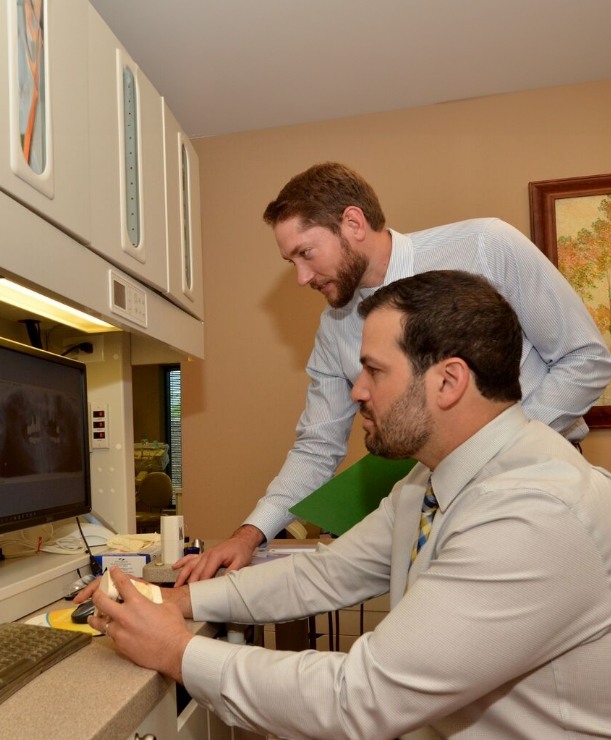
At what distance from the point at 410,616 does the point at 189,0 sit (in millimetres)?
1793

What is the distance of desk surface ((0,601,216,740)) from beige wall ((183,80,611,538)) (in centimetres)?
169

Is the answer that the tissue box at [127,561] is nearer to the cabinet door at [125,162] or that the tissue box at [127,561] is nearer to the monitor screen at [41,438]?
the monitor screen at [41,438]

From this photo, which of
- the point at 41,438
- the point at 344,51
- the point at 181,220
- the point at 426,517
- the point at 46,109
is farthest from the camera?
the point at 344,51

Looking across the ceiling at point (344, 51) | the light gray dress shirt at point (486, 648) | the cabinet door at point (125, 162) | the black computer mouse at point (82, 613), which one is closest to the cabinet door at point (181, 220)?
the cabinet door at point (125, 162)

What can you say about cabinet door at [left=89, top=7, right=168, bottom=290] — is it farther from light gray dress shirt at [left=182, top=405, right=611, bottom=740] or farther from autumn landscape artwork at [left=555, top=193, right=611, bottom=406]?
autumn landscape artwork at [left=555, top=193, right=611, bottom=406]

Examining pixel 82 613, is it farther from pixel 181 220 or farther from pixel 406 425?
pixel 181 220

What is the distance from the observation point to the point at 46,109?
1.14m

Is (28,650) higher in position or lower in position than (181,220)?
lower

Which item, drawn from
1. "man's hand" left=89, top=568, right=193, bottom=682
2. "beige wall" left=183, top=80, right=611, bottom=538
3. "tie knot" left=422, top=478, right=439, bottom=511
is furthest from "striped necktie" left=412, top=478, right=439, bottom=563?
"beige wall" left=183, top=80, right=611, bottom=538

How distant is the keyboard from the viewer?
79 cm

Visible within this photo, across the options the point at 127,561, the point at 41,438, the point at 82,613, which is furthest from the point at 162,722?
the point at 41,438

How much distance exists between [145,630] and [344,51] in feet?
6.32

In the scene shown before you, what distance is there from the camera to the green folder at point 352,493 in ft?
4.98

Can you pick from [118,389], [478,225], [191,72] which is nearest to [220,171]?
[191,72]
